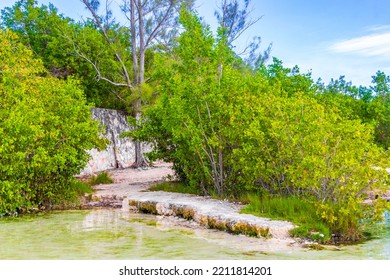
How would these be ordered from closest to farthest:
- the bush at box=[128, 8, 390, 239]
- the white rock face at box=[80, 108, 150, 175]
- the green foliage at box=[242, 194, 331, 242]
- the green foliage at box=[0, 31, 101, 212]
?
the green foliage at box=[242, 194, 331, 242] → the bush at box=[128, 8, 390, 239] → the green foliage at box=[0, 31, 101, 212] → the white rock face at box=[80, 108, 150, 175]

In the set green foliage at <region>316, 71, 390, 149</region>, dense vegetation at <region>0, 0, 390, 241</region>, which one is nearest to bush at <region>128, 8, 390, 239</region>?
dense vegetation at <region>0, 0, 390, 241</region>

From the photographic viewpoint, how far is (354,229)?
34.6 ft

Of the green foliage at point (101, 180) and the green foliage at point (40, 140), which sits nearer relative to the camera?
the green foliage at point (40, 140)

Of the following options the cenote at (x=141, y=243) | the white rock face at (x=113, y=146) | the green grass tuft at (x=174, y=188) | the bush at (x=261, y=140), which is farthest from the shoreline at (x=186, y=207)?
the white rock face at (x=113, y=146)

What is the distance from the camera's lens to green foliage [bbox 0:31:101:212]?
13.2 metres

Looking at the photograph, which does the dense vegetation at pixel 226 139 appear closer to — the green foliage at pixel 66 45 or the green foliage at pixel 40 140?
the green foliage at pixel 40 140

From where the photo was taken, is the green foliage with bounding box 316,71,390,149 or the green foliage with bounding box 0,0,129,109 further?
the green foliage with bounding box 0,0,129,109

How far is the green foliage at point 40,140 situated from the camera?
518 inches

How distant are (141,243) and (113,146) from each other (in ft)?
50.6

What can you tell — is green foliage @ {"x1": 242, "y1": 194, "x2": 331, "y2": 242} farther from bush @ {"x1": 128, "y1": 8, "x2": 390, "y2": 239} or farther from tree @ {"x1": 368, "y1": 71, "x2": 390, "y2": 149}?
tree @ {"x1": 368, "y1": 71, "x2": 390, "y2": 149}

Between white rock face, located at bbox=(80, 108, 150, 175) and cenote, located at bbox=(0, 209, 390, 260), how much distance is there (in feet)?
35.9

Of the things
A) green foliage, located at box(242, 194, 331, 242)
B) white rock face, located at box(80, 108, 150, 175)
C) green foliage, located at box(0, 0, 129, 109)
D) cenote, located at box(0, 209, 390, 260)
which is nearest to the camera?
cenote, located at box(0, 209, 390, 260)

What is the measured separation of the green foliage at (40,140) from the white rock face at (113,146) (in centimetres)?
804

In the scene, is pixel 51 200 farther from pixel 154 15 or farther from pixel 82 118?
pixel 154 15
